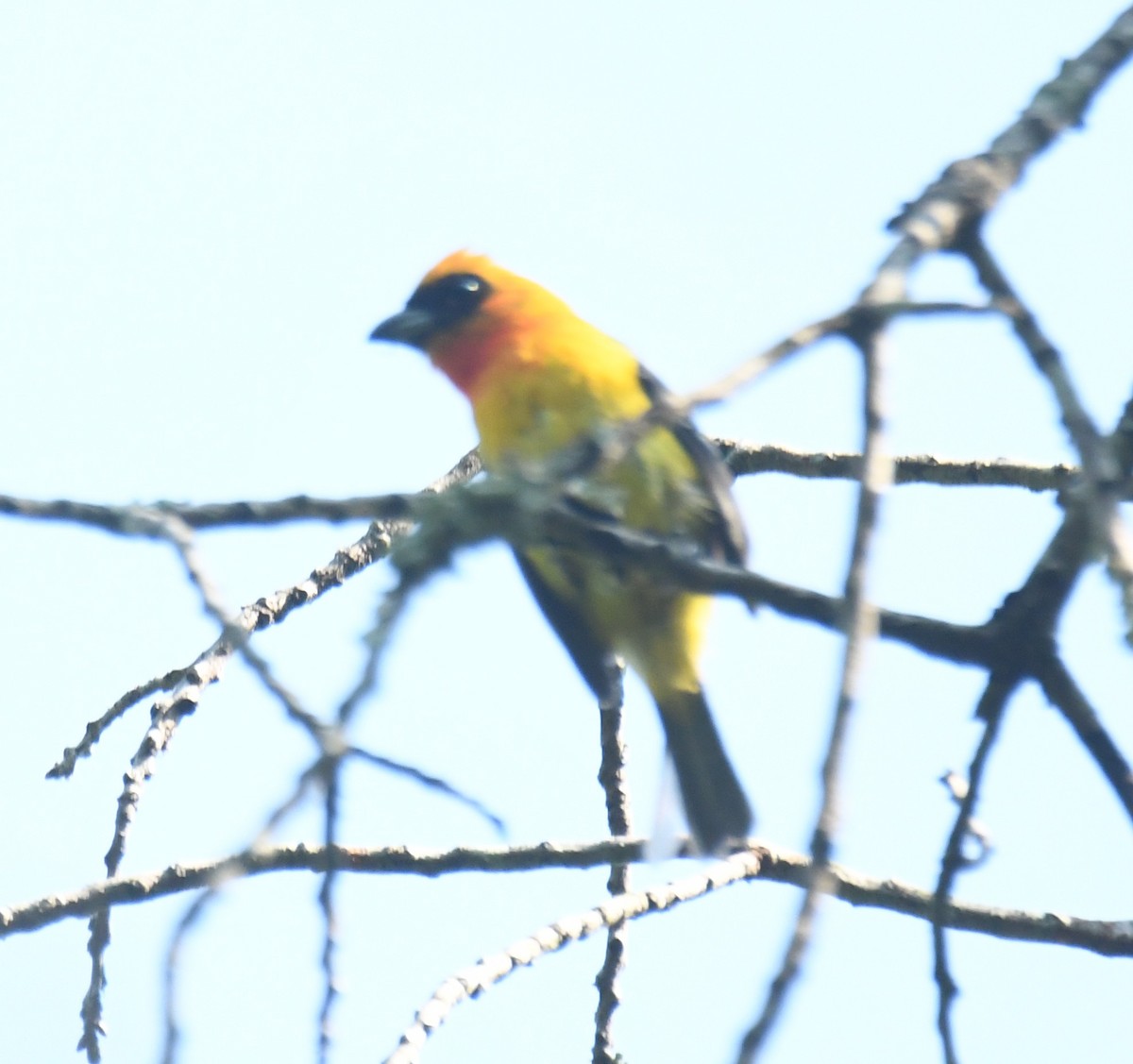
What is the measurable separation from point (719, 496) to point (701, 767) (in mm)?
744

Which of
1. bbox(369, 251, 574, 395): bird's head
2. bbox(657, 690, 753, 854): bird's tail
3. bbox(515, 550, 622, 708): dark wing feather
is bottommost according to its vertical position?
bbox(657, 690, 753, 854): bird's tail

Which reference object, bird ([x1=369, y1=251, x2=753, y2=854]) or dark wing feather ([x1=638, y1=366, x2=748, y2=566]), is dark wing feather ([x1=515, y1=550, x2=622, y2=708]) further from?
dark wing feather ([x1=638, y1=366, x2=748, y2=566])

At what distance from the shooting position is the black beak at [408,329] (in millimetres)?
5195

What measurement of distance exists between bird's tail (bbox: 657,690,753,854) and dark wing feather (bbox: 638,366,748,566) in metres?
0.44

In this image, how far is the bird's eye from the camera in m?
5.18

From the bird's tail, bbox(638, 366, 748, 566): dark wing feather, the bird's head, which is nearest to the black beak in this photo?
the bird's head

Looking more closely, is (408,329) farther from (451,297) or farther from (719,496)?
(719,496)

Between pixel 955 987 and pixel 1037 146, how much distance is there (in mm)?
1145

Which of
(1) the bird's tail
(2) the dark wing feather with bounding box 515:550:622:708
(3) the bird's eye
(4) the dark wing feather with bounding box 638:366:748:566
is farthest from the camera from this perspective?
(3) the bird's eye

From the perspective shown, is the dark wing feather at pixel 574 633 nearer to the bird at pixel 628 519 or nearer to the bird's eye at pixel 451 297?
the bird at pixel 628 519

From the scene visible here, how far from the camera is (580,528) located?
1.88m

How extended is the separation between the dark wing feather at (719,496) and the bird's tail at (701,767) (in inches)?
17.3

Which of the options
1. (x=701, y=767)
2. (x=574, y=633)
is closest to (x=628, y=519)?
(x=574, y=633)

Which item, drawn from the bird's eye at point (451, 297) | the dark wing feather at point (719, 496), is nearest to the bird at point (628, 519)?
the dark wing feather at point (719, 496)
